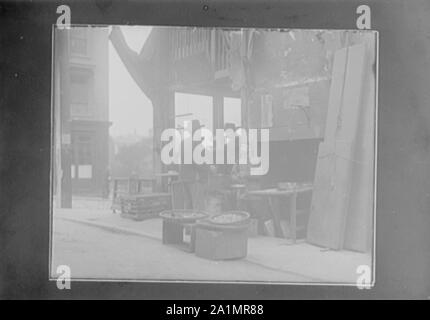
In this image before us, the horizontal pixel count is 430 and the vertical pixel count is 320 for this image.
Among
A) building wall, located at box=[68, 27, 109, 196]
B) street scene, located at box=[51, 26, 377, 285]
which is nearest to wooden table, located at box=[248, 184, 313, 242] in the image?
street scene, located at box=[51, 26, 377, 285]

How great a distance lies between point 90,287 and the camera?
8.06 feet

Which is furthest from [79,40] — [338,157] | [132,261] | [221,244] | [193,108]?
[338,157]

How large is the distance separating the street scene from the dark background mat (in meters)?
0.07

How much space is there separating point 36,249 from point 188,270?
1.05 meters

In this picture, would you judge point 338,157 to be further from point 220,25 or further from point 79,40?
point 79,40

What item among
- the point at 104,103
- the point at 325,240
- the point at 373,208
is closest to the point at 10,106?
the point at 104,103

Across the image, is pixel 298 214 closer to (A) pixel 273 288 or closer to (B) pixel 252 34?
(A) pixel 273 288

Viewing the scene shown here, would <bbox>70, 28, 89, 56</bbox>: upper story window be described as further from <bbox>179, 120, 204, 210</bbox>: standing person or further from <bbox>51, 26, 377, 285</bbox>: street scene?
<bbox>179, 120, 204, 210</bbox>: standing person

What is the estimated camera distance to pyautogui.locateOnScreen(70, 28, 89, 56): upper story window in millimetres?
2439

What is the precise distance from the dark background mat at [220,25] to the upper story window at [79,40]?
71 millimetres

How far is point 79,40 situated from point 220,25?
0.96m

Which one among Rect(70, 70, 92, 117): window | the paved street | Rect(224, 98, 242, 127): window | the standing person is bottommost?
the paved street
